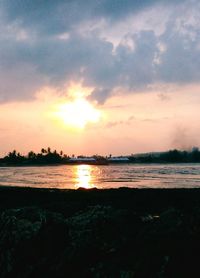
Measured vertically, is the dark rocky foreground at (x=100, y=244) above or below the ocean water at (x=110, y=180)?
above

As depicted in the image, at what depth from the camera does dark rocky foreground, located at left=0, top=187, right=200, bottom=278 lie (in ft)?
27.0

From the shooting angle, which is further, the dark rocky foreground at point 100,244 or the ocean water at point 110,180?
the ocean water at point 110,180

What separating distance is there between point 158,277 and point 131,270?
0.60 meters

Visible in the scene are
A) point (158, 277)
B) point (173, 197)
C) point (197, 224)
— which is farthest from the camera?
point (173, 197)

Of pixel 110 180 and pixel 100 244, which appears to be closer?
pixel 100 244

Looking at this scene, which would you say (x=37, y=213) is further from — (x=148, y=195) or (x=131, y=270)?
(x=148, y=195)

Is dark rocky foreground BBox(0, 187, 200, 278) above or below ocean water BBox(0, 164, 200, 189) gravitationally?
above

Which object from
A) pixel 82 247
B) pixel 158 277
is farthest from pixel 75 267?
pixel 158 277

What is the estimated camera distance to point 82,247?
8.94 meters

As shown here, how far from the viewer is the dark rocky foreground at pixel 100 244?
8.23 metres

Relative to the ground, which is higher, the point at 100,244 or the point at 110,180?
the point at 100,244

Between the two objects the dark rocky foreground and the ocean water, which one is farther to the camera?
the ocean water

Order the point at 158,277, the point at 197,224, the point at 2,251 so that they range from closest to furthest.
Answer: the point at 158,277, the point at 197,224, the point at 2,251

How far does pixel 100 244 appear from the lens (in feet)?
29.3
